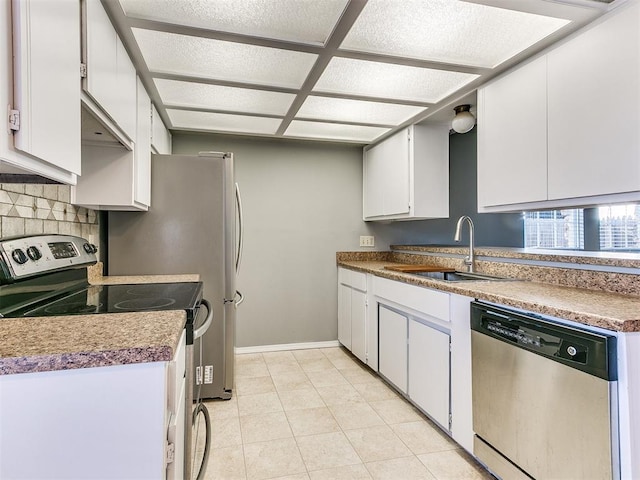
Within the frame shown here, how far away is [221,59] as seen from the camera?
191 centimetres

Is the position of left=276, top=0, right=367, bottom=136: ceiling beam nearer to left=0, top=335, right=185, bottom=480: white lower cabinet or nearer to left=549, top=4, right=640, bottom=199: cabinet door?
left=549, top=4, right=640, bottom=199: cabinet door

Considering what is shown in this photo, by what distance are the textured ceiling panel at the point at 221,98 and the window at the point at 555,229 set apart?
2.66 meters

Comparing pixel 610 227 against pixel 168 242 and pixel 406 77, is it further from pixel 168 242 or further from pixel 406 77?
pixel 168 242

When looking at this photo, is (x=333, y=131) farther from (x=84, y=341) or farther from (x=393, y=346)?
(x=84, y=341)

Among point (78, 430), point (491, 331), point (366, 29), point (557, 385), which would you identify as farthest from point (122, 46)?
point (557, 385)

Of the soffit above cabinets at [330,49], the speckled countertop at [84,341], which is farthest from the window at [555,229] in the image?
the speckled countertop at [84,341]

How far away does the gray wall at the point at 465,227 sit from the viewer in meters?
3.73

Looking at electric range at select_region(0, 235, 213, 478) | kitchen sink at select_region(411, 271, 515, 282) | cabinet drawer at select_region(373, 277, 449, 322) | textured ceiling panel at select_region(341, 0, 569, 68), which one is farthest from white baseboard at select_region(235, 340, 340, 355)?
textured ceiling panel at select_region(341, 0, 569, 68)

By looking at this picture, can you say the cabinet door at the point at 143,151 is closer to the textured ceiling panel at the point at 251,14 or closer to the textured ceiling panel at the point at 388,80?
the textured ceiling panel at the point at 251,14

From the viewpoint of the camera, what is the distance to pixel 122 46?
5.62 feet

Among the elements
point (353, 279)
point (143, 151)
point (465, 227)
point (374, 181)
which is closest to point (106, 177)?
point (143, 151)

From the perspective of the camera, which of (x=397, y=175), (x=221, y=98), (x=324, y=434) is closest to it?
(x=324, y=434)

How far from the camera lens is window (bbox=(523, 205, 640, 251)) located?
3008mm

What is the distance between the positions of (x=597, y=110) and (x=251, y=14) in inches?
58.7
